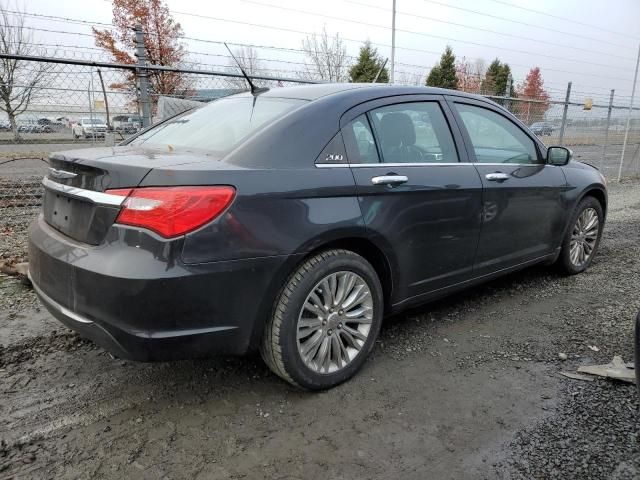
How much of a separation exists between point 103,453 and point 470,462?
1624 millimetres

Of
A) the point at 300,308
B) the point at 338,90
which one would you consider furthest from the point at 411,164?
the point at 300,308

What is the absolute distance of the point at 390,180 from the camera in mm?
2809

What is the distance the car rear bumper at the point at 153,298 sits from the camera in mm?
2068

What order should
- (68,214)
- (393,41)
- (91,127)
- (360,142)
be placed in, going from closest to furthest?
1. (68,214)
2. (360,142)
3. (91,127)
4. (393,41)

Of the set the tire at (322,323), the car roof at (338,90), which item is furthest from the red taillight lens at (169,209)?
the car roof at (338,90)

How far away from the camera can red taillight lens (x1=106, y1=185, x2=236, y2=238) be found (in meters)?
2.08

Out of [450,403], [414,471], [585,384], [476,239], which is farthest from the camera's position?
[476,239]

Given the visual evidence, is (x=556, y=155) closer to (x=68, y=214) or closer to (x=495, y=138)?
(x=495, y=138)

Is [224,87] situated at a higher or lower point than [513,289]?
higher

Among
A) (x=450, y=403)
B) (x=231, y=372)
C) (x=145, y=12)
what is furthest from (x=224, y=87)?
(x=145, y=12)

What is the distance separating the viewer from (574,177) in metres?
4.27

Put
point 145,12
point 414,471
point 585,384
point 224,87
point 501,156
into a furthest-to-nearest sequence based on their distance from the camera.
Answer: point 145,12, point 224,87, point 501,156, point 585,384, point 414,471

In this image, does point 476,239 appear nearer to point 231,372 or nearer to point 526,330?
point 526,330

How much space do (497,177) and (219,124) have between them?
197 centimetres
